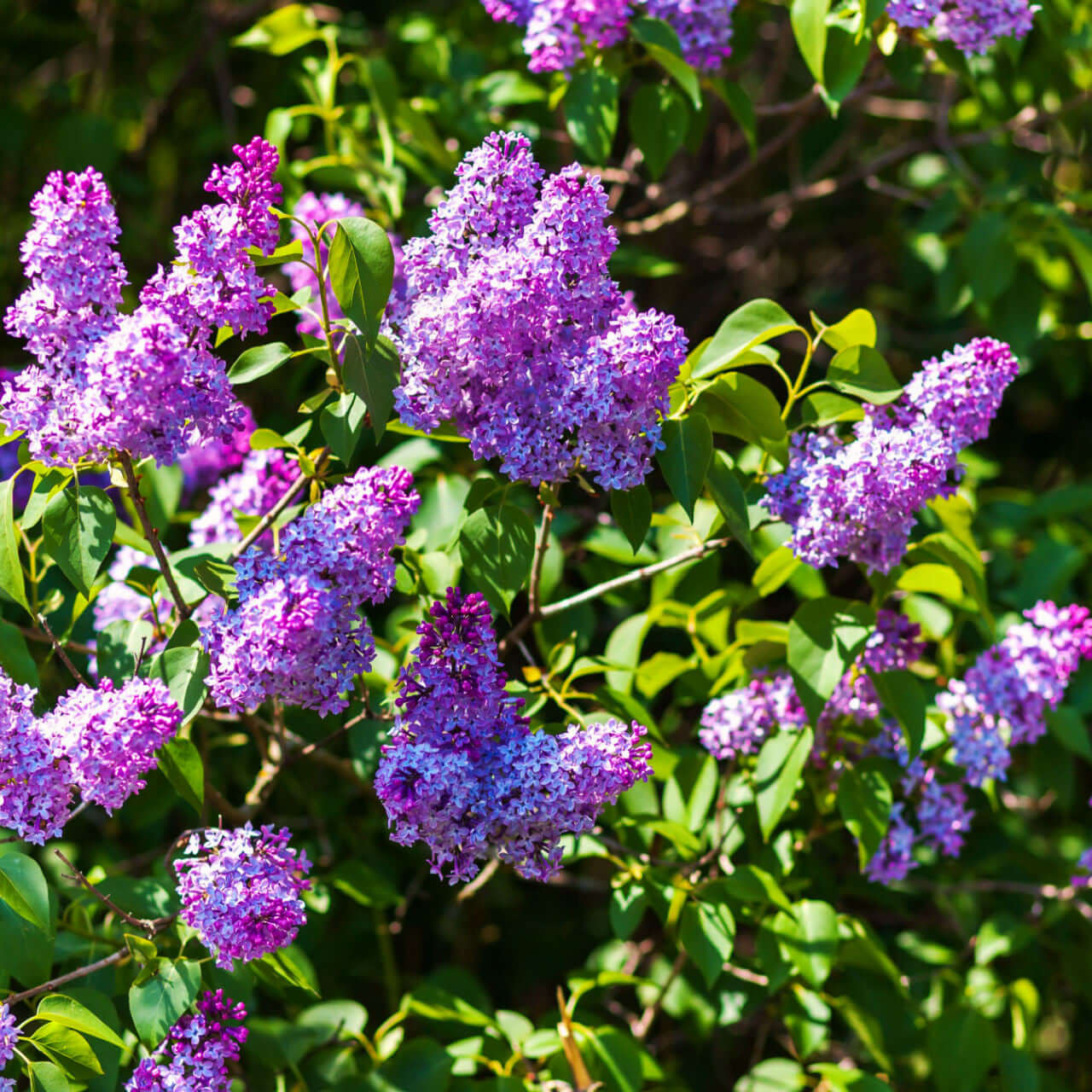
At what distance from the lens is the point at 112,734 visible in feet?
4.16

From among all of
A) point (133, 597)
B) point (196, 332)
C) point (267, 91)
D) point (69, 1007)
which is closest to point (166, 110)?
point (267, 91)

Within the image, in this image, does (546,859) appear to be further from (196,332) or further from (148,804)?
(148,804)

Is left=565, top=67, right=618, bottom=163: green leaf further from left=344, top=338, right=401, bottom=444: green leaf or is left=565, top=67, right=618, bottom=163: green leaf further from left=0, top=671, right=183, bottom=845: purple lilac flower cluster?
left=0, top=671, right=183, bottom=845: purple lilac flower cluster

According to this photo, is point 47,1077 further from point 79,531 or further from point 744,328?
point 744,328

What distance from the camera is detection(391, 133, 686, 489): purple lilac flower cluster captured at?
49.7 inches

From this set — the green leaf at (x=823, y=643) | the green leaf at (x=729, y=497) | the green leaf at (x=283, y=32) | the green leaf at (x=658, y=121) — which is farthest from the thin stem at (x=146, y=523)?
the green leaf at (x=283, y=32)

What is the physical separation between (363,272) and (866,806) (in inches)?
40.0

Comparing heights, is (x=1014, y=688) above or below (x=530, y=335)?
below

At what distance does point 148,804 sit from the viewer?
2.03 meters

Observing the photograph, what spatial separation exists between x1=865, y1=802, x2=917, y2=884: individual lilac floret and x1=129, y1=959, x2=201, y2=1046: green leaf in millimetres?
995

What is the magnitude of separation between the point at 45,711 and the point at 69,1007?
32 centimetres

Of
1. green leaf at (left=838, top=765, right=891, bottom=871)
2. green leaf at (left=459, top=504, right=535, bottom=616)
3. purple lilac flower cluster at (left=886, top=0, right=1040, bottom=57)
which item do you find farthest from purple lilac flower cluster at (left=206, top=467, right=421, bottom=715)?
purple lilac flower cluster at (left=886, top=0, right=1040, bottom=57)

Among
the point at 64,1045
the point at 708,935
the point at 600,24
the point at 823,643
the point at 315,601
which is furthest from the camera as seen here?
the point at 600,24

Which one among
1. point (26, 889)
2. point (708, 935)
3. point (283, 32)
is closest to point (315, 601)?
point (26, 889)
